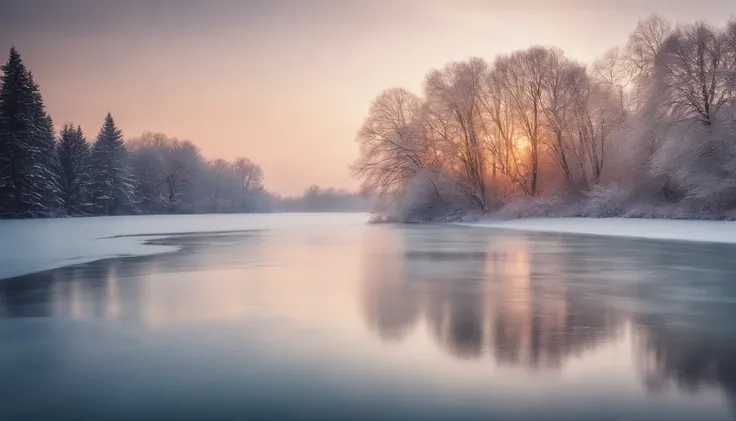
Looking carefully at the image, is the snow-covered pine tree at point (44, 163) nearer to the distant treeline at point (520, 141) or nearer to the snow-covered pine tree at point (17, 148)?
the snow-covered pine tree at point (17, 148)

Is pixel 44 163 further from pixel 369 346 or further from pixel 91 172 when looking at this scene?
pixel 369 346

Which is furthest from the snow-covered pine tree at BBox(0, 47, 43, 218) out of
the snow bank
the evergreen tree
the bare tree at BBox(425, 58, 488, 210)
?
the snow bank

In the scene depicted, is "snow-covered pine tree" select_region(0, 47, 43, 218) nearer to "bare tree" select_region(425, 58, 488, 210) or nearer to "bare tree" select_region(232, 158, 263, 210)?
"bare tree" select_region(425, 58, 488, 210)

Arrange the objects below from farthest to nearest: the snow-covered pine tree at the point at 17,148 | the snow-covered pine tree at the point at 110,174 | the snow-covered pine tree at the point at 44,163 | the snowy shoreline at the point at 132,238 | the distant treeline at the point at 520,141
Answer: the snow-covered pine tree at the point at 110,174
the snow-covered pine tree at the point at 44,163
the snow-covered pine tree at the point at 17,148
the distant treeline at the point at 520,141
the snowy shoreline at the point at 132,238

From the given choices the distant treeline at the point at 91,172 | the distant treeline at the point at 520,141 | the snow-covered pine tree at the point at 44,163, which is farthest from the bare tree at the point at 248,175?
the distant treeline at the point at 520,141

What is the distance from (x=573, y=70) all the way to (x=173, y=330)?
40.5 metres

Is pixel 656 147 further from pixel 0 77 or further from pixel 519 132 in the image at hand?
pixel 0 77

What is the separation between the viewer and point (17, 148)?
4725cm

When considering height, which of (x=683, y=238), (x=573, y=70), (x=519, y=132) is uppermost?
(x=573, y=70)

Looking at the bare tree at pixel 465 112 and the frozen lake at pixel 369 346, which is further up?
the bare tree at pixel 465 112

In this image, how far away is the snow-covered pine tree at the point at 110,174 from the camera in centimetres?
6334

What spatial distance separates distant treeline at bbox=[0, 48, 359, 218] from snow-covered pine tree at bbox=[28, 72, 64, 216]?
0.09 m

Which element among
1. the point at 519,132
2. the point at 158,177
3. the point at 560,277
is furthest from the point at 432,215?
the point at 158,177

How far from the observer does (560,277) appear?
10.8 meters
